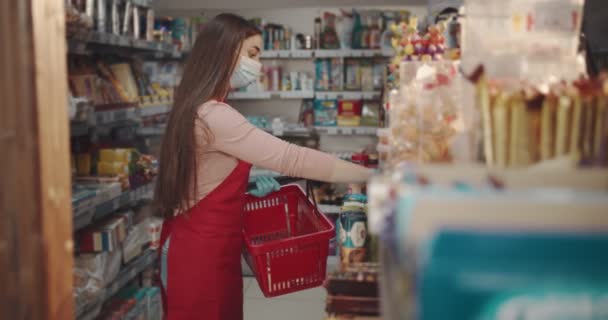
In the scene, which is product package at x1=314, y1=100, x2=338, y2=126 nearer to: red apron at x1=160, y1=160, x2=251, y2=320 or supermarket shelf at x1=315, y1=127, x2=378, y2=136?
supermarket shelf at x1=315, y1=127, x2=378, y2=136

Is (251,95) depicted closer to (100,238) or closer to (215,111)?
(100,238)

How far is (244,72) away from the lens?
2766 millimetres

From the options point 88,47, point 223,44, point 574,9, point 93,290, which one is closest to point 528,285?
point 574,9

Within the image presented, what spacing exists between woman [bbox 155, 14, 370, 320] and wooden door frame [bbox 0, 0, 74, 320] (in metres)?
0.98

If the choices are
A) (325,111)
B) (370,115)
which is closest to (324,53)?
(325,111)

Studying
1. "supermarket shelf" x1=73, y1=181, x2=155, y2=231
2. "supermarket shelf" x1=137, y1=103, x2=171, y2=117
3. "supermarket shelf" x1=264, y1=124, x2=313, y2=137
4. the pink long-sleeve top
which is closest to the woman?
the pink long-sleeve top

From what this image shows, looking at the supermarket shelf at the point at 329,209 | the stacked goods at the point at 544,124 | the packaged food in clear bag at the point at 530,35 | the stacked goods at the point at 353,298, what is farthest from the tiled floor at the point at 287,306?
the stacked goods at the point at 544,124

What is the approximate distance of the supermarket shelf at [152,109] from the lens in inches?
169

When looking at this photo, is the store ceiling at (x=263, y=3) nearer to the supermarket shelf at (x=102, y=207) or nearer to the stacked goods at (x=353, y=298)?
the supermarket shelf at (x=102, y=207)

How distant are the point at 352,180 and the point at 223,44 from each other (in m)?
0.77

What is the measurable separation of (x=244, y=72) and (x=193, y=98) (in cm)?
30

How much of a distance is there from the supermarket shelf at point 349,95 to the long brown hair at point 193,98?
3249mm

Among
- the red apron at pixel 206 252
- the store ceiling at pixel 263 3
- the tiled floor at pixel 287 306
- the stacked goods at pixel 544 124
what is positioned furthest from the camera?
the store ceiling at pixel 263 3

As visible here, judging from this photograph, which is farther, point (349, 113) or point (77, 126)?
point (349, 113)
